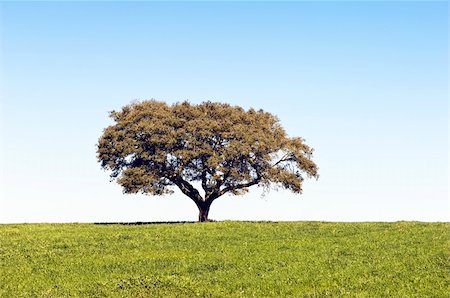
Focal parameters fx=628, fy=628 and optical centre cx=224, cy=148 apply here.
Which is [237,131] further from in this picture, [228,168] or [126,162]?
[126,162]

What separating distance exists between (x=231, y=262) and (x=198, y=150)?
27.1m

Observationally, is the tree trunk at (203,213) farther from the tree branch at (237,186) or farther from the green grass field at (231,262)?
the green grass field at (231,262)

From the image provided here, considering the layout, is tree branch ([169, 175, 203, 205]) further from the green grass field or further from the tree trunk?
the green grass field

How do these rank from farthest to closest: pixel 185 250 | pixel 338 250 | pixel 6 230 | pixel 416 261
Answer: pixel 6 230 → pixel 185 250 → pixel 338 250 → pixel 416 261

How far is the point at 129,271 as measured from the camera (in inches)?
1155

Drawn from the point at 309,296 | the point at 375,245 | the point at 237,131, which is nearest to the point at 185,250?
the point at 375,245

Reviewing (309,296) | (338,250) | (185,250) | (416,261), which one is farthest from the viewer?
(185,250)

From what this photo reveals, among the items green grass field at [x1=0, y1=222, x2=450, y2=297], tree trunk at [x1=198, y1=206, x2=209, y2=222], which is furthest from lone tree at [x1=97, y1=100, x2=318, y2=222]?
green grass field at [x1=0, y1=222, x2=450, y2=297]

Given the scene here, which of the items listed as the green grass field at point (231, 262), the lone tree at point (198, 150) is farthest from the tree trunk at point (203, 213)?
the green grass field at point (231, 262)

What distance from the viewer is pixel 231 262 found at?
29.9 m

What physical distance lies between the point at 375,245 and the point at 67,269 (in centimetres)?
1650

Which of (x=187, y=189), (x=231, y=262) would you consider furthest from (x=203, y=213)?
(x=231, y=262)

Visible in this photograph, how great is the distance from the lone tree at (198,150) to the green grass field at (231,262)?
12341mm

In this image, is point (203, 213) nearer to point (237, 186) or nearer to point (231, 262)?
point (237, 186)
